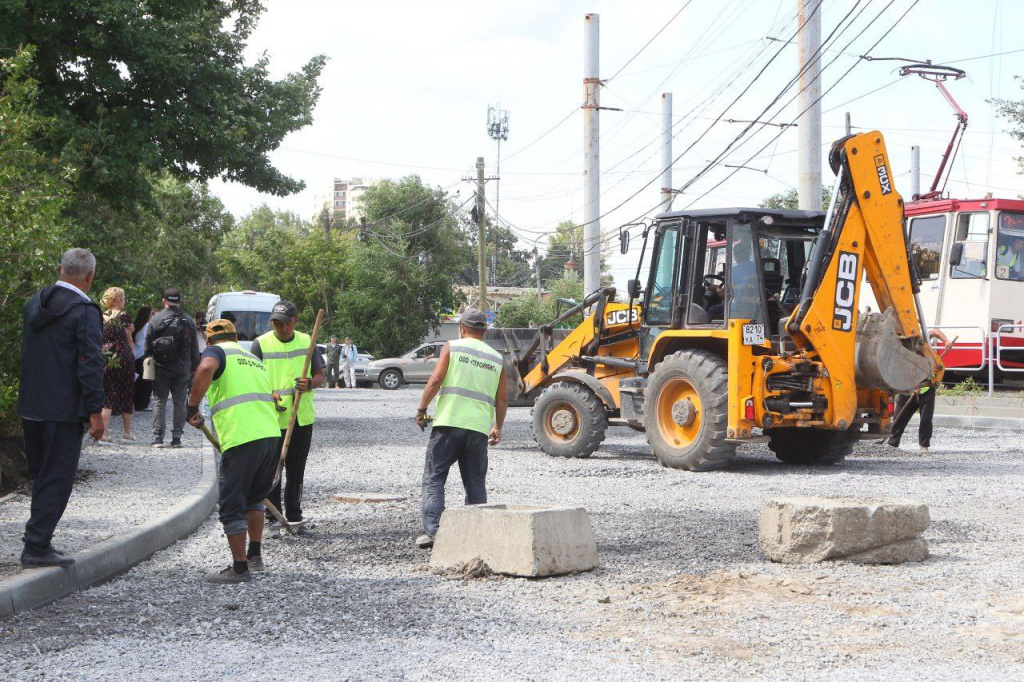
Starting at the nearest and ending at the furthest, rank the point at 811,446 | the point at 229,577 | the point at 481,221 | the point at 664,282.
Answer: the point at 229,577 → the point at 811,446 → the point at 664,282 → the point at 481,221

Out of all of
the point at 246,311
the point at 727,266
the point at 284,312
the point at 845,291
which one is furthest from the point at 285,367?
the point at 246,311

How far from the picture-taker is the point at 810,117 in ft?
60.7

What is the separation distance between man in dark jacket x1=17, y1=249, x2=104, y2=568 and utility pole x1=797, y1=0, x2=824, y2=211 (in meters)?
13.9

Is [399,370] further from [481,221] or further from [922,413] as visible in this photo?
[922,413]

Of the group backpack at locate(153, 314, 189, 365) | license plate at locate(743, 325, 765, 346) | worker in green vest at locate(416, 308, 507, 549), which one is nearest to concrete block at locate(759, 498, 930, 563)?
worker in green vest at locate(416, 308, 507, 549)

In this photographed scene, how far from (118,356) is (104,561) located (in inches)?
267

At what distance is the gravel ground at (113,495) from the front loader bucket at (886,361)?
697cm

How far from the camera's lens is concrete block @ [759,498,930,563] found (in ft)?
23.6

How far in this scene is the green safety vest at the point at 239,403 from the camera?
6.90 m

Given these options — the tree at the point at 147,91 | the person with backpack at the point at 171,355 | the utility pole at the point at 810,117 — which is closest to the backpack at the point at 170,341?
the person with backpack at the point at 171,355

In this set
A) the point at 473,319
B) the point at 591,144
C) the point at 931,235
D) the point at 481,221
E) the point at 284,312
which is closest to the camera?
the point at 473,319

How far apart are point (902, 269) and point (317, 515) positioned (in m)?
7.03

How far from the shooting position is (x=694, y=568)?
7137 millimetres

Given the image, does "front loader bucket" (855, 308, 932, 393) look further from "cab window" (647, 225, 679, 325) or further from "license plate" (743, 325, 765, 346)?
"cab window" (647, 225, 679, 325)
